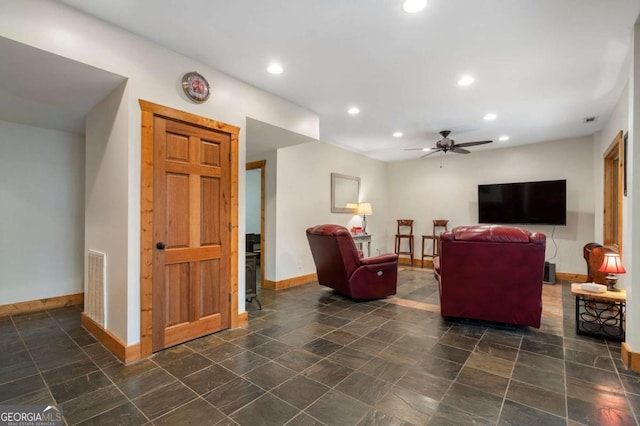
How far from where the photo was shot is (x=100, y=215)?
2.92 metres

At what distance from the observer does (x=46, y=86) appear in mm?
2598

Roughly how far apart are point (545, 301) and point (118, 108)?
5.65 meters

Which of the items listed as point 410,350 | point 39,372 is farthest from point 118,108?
point 410,350

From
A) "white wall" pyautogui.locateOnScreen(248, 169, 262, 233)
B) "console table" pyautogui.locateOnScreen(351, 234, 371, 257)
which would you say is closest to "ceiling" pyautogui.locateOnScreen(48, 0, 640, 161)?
"console table" pyautogui.locateOnScreen(351, 234, 371, 257)

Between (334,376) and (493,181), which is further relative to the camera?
(493,181)

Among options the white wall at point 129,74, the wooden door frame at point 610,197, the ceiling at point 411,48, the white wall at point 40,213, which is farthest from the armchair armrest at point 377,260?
the white wall at point 40,213

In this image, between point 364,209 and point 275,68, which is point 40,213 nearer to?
point 275,68

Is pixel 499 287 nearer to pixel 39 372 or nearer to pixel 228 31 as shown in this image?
pixel 228 31

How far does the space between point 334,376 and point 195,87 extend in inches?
111

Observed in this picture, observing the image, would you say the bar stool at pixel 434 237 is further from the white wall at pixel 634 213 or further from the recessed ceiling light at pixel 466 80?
the white wall at pixel 634 213

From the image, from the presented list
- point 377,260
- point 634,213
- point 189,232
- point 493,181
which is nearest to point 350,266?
point 377,260

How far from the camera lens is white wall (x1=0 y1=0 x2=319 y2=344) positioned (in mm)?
2033

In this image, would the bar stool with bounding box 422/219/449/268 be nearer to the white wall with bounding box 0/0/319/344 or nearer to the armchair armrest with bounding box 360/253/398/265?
the armchair armrest with bounding box 360/253/398/265

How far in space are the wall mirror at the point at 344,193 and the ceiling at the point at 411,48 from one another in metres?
2.03
